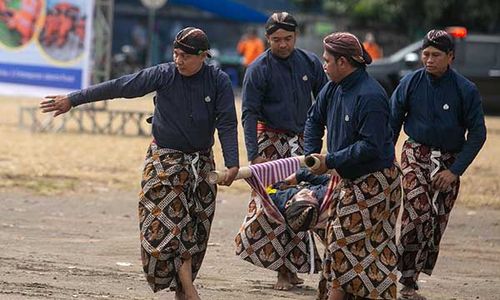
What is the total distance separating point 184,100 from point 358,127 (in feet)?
3.93

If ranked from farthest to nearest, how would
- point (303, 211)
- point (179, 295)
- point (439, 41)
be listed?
point (439, 41) < point (179, 295) < point (303, 211)

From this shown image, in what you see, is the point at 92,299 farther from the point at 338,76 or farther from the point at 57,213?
the point at 57,213

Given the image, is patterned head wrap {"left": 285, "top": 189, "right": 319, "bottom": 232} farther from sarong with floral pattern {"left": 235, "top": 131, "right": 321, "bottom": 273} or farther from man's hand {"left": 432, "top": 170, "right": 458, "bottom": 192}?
man's hand {"left": 432, "top": 170, "right": 458, "bottom": 192}

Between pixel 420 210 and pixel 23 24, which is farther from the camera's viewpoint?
pixel 23 24

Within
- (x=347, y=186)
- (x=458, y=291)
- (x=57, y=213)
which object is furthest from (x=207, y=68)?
(x=57, y=213)

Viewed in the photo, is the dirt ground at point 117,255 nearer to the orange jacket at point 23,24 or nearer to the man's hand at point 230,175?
the man's hand at point 230,175

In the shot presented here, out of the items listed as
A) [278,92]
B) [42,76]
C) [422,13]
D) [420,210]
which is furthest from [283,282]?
[422,13]

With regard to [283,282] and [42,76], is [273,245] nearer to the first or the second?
[283,282]

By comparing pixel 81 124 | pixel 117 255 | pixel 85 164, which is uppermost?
pixel 117 255

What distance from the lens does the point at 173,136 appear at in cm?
762

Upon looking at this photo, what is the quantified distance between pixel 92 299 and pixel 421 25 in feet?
97.4

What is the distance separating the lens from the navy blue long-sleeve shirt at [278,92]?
877 centimetres

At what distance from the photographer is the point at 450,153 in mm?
8336

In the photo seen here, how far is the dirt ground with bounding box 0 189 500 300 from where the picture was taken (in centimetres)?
826
